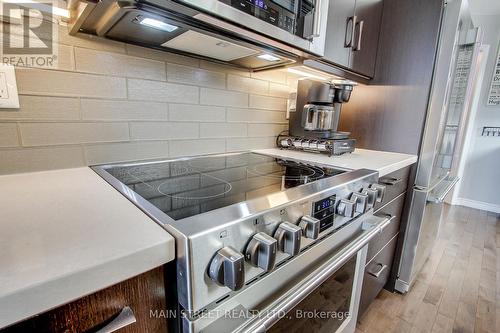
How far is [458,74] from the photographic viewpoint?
1376 millimetres

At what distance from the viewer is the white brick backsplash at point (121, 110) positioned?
2.58 ft

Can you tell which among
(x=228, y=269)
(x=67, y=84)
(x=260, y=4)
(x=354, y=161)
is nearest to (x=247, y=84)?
(x=260, y=4)

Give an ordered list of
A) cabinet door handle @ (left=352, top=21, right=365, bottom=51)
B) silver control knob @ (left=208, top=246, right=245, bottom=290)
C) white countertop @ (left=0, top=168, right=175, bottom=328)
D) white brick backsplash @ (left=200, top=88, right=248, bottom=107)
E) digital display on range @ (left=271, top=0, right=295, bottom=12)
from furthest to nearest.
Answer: cabinet door handle @ (left=352, top=21, right=365, bottom=51)
white brick backsplash @ (left=200, top=88, right=248, bottom=107)
digital display on range @ (left=271, top=0, right=295, bottom=12)
silver control knob @ (left=208, top=246, right=245, bottom=290)
white countertop @ (left=0, top=168, right=175, bottom=328)

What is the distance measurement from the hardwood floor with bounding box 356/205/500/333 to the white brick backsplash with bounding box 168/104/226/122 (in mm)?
1290

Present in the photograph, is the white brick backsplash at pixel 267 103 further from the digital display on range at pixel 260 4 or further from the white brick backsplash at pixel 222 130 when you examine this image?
the digital display on range at pixel 260 4

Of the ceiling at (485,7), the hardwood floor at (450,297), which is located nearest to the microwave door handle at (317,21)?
the hardwood floor at (450,297)

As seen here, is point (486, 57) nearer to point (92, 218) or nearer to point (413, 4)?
point (413, 4)

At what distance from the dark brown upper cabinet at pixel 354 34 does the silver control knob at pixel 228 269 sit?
3.10ft

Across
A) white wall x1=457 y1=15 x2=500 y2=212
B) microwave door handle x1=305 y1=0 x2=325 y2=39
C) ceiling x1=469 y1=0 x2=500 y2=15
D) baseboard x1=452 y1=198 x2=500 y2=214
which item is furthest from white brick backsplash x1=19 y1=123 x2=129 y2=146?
baseboard x1=452 y1=198 x2=500 y2=214

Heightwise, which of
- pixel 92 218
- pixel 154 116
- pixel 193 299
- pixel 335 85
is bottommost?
pixel 193 299

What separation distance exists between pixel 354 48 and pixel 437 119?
1.86 feet

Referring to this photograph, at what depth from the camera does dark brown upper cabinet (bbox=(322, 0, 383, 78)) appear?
1066 mm

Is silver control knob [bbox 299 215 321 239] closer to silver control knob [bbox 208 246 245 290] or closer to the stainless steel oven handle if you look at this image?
silver control knob [bbox 208 246 245 290]

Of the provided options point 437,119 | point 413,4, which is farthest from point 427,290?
point 413,4
